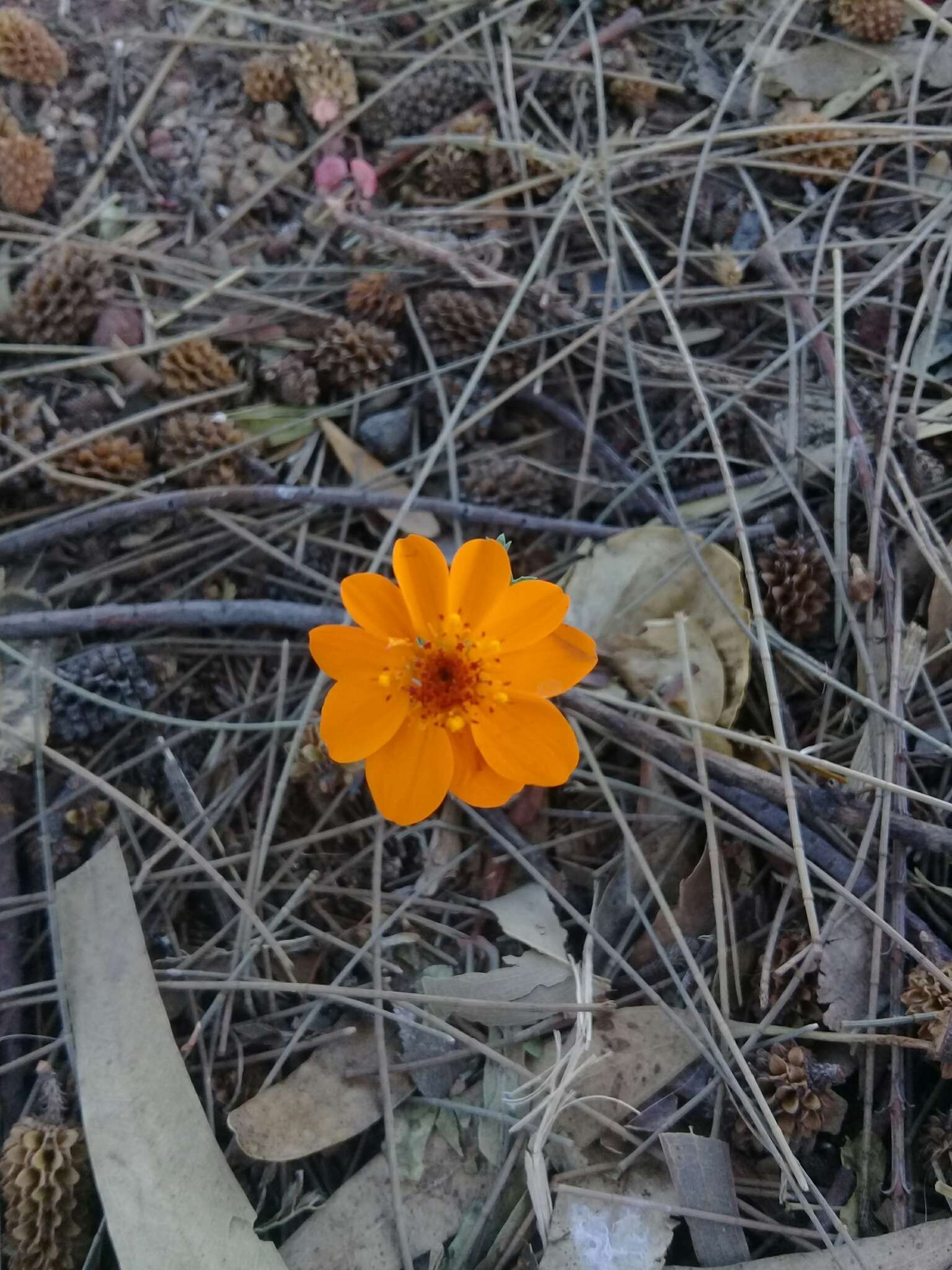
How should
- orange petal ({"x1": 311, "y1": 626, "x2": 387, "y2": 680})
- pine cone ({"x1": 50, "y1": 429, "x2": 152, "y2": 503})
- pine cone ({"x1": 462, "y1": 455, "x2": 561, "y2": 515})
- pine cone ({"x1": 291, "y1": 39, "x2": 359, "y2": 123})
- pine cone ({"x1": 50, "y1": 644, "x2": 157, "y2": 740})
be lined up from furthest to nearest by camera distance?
pine cone ({"x1": 291, "y1": 39, "x2": 359, "y2": 123}) → pine cone ({"x1": 462, "y1": 455, "x2": 561, "y2": 515}) → pine cone ({"x1": 50, "y1": 429, "x2": 152, "y2": 503}) → pine cone ({"x1": 50, "y1": 644, "x2": 157, "y2": 740}) → orange petal ({"x1": 311, "y1": 626, "x2": 387, "y2": 680})

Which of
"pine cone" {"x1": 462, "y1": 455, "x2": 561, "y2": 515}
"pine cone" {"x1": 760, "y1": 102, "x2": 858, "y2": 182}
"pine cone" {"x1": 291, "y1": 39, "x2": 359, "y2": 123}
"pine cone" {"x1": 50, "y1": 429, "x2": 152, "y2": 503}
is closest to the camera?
"pine cone" {"x1": 50, "y1": 429, "x2": 152, "y2": 503}

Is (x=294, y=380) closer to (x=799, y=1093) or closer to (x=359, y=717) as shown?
(x=359, y=717)

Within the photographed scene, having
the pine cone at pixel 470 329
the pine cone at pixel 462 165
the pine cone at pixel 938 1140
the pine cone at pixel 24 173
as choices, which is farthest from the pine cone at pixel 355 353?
the pine cone at pixel 938 1140

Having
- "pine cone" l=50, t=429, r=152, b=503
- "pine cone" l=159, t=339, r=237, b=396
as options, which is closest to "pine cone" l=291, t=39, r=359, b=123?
"pine cone" l=159, t=339, r=237, b=396

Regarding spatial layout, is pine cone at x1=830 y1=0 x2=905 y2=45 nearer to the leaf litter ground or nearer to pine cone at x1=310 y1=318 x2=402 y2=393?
the leaf litter ground

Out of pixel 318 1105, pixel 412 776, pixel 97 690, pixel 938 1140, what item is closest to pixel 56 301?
pixel 97 690

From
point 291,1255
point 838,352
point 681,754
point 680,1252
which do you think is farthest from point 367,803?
point 838,352
